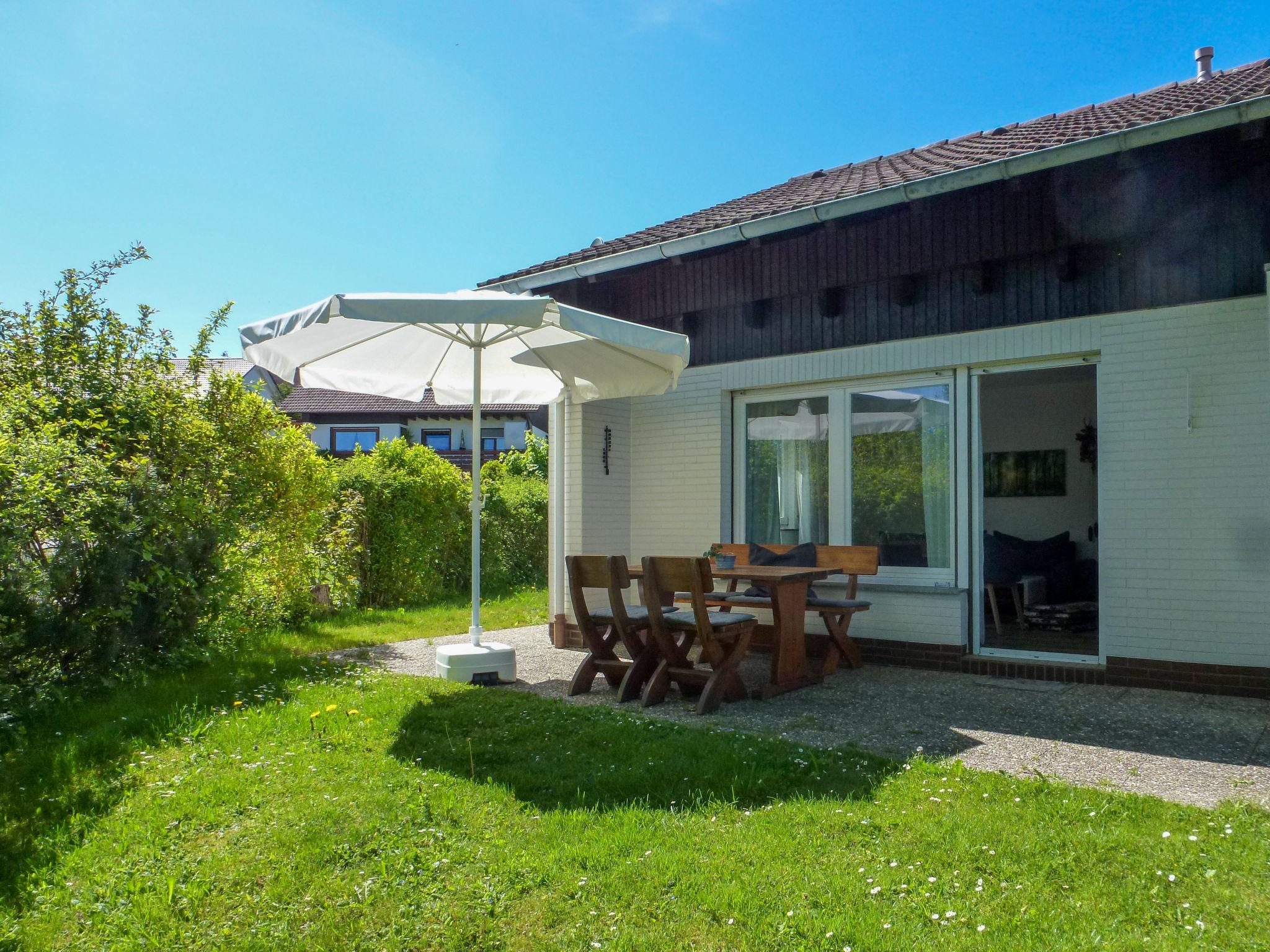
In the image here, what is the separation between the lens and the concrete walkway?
3.91 m

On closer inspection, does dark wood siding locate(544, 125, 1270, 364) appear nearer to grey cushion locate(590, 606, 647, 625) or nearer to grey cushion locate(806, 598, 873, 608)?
grey cushion locate(806, 598, 873, 608)

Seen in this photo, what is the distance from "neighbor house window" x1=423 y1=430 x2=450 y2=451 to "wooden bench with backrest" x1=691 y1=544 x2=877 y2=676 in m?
26.8

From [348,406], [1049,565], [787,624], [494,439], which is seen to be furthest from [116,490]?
[494,439]

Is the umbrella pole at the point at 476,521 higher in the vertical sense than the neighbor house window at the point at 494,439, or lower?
lower

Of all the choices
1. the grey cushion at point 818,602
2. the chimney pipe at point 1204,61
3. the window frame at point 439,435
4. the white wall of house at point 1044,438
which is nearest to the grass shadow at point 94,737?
the grey cushion at point 818,602

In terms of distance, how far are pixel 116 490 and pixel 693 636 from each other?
3718 millimetres

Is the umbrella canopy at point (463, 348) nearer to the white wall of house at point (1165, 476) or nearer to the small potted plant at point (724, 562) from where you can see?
the small potted plant at point (724, 562)

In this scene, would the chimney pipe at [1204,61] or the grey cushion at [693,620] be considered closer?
the grey cushion at [693,620]

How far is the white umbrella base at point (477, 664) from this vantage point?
5855 millimetres

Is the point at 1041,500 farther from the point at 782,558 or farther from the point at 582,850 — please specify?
the point at 582,850

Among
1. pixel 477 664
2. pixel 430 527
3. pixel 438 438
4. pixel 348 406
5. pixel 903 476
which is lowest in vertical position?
pixel 477 664

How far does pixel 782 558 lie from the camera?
691cm

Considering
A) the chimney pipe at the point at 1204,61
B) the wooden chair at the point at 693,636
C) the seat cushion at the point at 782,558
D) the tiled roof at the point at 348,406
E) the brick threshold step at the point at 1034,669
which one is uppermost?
the chimney pipe at the point at 1204,61

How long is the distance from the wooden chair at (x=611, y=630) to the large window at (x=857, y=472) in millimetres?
2225
